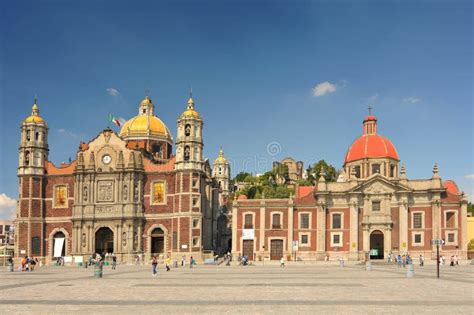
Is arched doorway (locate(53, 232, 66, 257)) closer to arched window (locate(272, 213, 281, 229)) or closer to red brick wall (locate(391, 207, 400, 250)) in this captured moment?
arched window (locate(272, 213, 281, 229))

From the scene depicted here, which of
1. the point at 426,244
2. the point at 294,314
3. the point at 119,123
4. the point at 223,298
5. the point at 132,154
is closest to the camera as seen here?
the point at 294,314

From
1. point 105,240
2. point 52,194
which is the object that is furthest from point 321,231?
point 52,194

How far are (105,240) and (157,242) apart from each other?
22.3 feet

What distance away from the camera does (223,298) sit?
22.3 metres

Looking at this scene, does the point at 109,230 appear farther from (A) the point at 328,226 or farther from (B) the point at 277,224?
(A) the point at 328,226

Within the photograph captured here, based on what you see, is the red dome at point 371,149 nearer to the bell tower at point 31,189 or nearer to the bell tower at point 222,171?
the bell tower at point 31,189

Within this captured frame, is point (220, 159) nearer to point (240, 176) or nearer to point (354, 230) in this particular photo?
point (240, 176)

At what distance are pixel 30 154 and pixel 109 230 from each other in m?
14.3

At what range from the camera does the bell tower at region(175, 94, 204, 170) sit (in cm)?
6969

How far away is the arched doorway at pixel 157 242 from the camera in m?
70.7

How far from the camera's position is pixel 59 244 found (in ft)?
237

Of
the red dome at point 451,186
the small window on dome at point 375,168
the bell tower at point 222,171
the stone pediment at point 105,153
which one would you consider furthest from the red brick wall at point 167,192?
the bell tower at point 222,171


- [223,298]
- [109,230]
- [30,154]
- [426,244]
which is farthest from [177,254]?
[223,298]

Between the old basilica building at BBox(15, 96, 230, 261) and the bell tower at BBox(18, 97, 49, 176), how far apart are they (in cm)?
12
